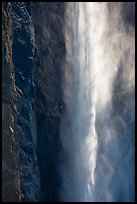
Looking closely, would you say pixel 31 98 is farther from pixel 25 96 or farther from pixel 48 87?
pixel 48 87

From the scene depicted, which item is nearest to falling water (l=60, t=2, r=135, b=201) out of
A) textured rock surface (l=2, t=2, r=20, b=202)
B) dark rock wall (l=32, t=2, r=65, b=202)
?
dark rock wall (l=32, t=2, r=65, b=202)

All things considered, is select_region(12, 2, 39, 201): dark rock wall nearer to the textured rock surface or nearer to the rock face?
the rock face

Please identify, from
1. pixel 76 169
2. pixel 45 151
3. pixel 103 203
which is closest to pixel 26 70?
pixel 45 151

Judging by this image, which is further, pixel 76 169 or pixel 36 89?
pixel 76 169

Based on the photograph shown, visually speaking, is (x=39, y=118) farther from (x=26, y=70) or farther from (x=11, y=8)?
(x=11, y=8)

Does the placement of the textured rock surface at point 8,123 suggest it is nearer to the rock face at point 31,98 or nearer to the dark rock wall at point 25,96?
the rock face at point 31,98
